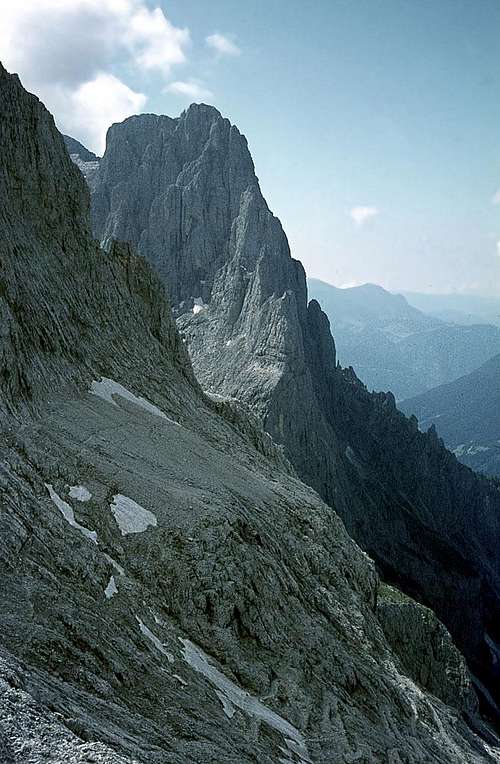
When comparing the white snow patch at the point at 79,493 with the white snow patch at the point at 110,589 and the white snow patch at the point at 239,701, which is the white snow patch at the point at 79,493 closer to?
the white snow patch at the point at 110,589

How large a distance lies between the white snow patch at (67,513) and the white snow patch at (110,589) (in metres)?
2.36

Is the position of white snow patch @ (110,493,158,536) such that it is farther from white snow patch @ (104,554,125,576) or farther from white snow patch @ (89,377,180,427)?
white snow patch @ (89,377,180,427)

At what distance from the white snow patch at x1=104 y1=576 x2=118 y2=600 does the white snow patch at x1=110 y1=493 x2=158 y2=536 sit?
3.94 m

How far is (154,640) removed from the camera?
2319cm

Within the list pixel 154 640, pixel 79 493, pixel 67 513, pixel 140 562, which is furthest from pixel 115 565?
pixel 79 493

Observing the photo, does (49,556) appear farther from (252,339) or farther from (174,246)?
(174,246)

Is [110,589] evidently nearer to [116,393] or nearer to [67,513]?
[67,513]

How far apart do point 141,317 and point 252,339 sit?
69.1 meters

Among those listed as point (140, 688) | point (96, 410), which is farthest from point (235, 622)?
point (96, 410)

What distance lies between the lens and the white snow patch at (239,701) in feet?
77.2

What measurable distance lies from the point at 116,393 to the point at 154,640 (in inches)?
845

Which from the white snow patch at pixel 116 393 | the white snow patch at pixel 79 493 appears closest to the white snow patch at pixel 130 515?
the white snow patch at pixel 79 493

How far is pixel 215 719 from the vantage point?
67.9ft

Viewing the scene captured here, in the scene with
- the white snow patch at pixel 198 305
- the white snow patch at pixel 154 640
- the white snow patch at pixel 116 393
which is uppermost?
the white snow patch at pixel 198 305
